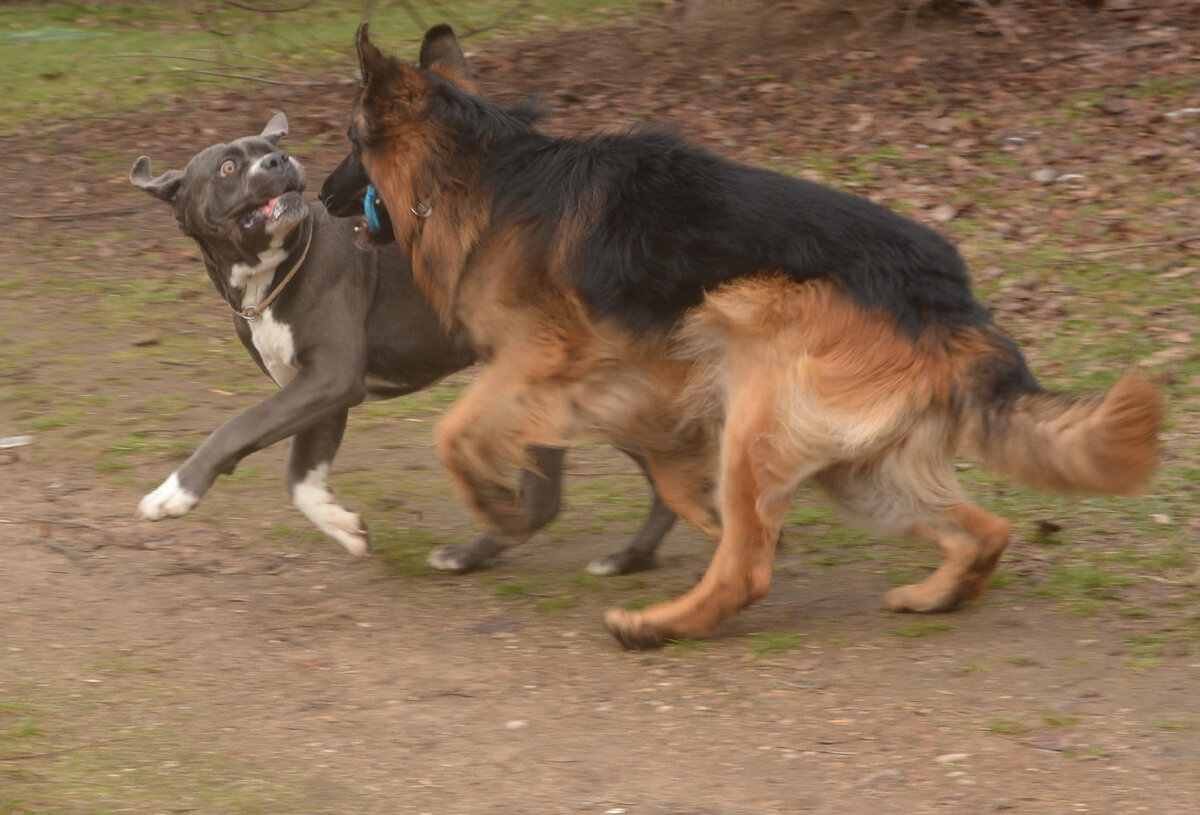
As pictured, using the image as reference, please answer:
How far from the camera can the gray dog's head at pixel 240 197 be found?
5.30m

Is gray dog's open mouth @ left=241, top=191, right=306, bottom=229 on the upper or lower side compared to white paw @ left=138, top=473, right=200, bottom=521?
upper

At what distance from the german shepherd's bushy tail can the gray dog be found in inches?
59.2

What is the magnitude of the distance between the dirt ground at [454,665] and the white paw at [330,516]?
11cm

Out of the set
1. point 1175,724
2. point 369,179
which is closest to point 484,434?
point 369,179

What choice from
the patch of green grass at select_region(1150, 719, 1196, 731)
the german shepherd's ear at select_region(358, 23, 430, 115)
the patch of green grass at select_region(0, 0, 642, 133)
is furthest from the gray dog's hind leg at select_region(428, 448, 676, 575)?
the patch of green grass at select_region(0, 0, 642, 133)

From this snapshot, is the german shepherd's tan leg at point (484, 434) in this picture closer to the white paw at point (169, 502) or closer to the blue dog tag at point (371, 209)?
the blue dog tag at point (371, 209)

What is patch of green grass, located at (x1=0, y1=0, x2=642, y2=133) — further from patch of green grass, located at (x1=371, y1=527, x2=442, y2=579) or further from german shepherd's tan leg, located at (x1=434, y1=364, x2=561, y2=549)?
german shepherd's tan leg, located at (x1=434, y1=364, x2=561, y2=549)

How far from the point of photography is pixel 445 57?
18.0 ft

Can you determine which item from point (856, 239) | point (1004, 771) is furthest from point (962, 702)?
point (856, 239)

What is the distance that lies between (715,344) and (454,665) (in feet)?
4.35

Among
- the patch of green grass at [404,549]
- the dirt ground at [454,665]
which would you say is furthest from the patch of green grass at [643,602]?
the patch of green grass at [404,549]

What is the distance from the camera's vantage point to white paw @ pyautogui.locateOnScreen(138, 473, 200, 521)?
16.7 feet

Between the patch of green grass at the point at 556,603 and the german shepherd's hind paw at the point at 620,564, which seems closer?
the patch of green grass at the point at 556,603

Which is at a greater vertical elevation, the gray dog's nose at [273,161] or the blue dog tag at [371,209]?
the gray dog's nose at [273,161]
